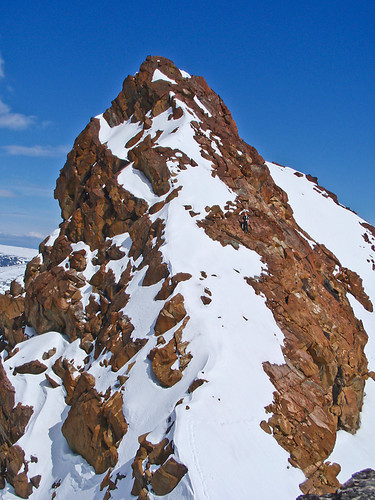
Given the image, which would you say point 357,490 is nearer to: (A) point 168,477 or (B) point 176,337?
(A) point 168,477

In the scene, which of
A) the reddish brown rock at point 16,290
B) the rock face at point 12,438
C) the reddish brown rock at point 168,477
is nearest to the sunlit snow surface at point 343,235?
the reddish brown rock at point 168,477

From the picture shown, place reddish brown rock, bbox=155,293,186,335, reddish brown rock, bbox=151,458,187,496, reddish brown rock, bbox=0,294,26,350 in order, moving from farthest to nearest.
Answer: reddish brown rock, bbox=0,294,26,350 → reddish brown rock, bbox=155,293,186,335 → reddish brown rock, bbox=151,458,187,496

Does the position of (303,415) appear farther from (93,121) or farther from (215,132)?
(93,121)

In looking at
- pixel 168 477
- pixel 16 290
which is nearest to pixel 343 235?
pixel 16 290

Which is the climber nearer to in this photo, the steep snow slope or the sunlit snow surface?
the steep snow slope

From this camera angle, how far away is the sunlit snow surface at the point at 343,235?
1155 inches

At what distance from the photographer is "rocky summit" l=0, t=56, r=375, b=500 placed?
16.8 m

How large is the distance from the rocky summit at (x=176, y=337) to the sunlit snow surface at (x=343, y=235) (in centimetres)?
57

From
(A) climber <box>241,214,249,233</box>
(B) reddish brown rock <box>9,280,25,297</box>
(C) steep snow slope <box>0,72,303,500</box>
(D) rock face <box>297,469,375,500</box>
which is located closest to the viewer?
(D) rock face <box>297,469,375,500</box>

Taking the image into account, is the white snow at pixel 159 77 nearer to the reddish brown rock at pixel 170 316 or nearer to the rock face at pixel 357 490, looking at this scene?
the reddish brown rock at pixel 170 316

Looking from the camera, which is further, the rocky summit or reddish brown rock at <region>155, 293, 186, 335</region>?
reddish brown rock at <region>155, 293, 186, 335</region>

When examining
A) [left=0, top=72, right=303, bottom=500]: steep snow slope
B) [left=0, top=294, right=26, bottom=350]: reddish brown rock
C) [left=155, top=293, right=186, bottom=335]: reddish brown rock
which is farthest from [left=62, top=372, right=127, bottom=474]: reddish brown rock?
[left=0, top=294, right=26, bottom=350]: reddish brown rock

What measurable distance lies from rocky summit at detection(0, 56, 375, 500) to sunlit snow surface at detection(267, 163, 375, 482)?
22.5 inches

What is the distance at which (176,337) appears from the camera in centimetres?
2122
